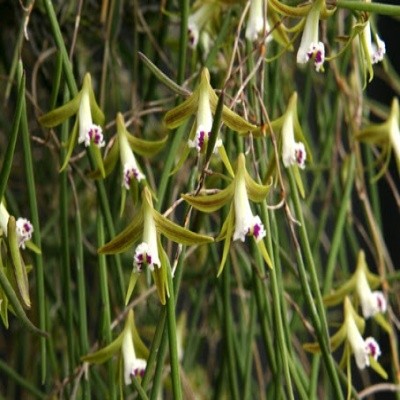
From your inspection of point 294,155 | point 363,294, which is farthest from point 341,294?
point 294,155

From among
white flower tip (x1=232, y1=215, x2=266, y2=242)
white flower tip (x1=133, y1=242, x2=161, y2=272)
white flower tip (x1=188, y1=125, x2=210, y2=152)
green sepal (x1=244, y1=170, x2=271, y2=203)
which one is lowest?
white flower tip (x1=133, y1=242, x2=161, y2=272)

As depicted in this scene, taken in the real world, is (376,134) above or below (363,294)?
above

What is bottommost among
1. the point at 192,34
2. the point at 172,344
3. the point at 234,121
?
the point at 172,344

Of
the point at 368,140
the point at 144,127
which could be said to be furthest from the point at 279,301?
the point at 144,127

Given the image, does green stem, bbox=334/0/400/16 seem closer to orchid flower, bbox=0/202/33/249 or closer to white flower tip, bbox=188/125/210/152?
white flower tip, bbox=188/125/210/152

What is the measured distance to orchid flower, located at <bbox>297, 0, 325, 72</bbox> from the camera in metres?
0.47

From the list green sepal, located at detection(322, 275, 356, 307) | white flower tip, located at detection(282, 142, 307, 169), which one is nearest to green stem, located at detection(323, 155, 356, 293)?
green sepal, located at detection(322, 275, 356, 307)

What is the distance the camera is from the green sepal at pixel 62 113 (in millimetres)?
523

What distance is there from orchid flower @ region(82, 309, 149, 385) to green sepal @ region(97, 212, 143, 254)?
7 centimetres

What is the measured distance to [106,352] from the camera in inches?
20.8

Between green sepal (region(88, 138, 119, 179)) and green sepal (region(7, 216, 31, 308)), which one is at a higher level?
green sepal (region(88, 138, 119, 179))

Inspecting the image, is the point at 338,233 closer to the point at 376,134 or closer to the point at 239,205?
the point at 376,134

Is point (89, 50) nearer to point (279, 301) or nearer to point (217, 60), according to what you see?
point (217, 60)

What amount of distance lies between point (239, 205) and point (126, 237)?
0.19 feet
